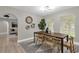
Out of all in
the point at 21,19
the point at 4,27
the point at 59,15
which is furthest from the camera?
the point at 4,27

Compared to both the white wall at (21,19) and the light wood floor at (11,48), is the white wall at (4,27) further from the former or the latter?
the white wall at (21,19)

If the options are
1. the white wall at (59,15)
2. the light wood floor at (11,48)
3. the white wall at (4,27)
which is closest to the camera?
the white wall at (59,15)

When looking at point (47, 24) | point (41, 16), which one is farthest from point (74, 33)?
point (41, 16)

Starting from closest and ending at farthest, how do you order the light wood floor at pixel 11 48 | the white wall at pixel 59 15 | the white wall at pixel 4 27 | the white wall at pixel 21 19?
1. the white wall at pixel 59 15
2. the light wood floor at pixel 11 48
3. the white wall at pixel 21 19
4. the white wall at pixel 4 27

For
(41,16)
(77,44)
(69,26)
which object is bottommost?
(77,44)

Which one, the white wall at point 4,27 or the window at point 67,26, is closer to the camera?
the window at point 67,26

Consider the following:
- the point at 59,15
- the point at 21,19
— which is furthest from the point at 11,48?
the point at 59,15

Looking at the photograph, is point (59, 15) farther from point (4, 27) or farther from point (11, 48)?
point (4, 27)

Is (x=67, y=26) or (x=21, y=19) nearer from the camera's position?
(x=67, y=26)

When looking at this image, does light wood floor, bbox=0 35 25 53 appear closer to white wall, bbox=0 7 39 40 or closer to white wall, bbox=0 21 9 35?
white wall, bbox=0 7 39 40

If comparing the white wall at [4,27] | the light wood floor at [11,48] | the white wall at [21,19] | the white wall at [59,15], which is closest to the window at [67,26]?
the white wall at [59,15]
